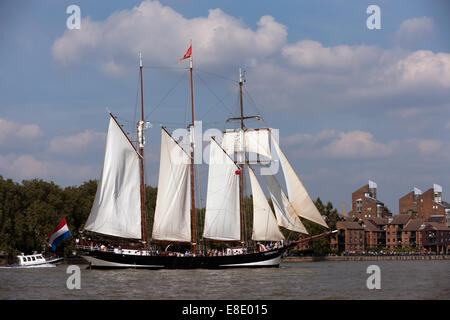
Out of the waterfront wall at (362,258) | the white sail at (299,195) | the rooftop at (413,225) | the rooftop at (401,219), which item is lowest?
the waterfront wall at (362,258)

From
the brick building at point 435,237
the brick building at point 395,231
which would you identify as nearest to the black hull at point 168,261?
the brick building at point 435,237

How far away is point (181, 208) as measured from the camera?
262 ft

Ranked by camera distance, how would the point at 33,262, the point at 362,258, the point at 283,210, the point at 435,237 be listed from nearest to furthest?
the point at 283,210 → the point at 33,262 → the point at 362,258 → the point at 435,237

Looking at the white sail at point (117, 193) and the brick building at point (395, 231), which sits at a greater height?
the white sail at point (117, 193)

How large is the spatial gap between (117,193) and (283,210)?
20421 mm

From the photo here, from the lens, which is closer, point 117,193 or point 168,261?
point 117,193

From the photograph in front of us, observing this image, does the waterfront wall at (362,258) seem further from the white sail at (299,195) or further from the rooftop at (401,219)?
the white sail at (299,195)

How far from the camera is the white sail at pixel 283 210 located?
8056 centimetres

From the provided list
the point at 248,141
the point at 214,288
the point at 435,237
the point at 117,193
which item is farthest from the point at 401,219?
the point at 214,288

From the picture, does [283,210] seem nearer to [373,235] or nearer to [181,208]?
[181,208]

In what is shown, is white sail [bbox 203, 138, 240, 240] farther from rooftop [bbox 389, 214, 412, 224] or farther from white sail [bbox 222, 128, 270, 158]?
rooftop [bbox 389, 214, 412, 224]
